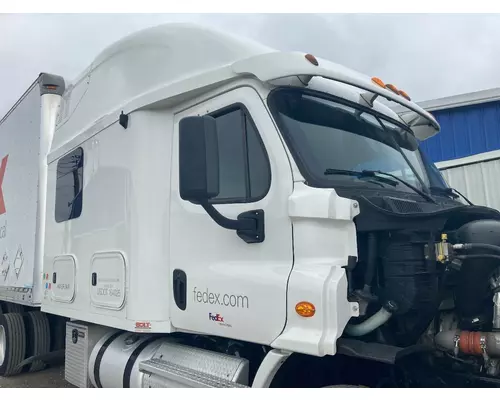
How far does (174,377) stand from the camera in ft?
10.6

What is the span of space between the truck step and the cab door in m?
0.26

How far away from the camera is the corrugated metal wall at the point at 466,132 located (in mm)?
11406

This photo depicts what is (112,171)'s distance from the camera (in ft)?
12.9

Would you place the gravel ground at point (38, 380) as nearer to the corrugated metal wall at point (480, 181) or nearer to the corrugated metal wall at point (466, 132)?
the corrugated metal wall at point (480, 181)

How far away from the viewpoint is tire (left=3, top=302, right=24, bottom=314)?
597 cm

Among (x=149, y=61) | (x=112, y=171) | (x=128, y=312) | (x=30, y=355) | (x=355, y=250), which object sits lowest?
(x=30, y=355)

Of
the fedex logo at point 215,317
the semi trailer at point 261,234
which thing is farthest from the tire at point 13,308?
the fedex logo at point 215,317

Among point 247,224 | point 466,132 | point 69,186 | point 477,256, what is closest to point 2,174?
point 69,186

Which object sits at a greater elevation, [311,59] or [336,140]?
[311,59]

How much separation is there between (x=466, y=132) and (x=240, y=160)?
1005cm

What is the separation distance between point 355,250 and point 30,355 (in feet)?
15.3

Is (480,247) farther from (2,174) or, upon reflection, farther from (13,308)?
(2,174)

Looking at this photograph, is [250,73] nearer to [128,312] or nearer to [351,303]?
[351,303]

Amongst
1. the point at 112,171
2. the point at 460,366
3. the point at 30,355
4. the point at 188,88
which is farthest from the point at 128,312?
the point at 30,355
